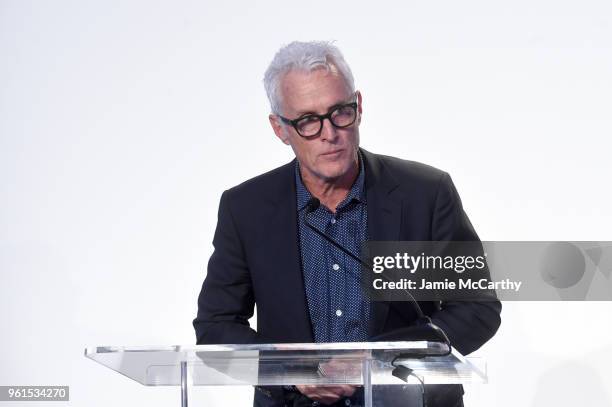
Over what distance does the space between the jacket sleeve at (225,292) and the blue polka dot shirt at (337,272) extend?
0.16 meters

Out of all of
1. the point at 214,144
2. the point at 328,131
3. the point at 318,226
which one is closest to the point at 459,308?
the point at 318,226

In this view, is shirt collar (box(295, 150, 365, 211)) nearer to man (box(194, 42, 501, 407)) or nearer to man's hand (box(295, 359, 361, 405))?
man (box(194, 42, 501, 407))

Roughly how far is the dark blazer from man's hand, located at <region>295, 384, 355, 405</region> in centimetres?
31

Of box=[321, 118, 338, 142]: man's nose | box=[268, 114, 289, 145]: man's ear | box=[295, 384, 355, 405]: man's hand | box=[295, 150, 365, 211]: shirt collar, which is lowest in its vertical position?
box=[295, 384, 355, 405]: man's hand

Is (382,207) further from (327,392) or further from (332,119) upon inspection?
(327,392)

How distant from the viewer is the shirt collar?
2584mm

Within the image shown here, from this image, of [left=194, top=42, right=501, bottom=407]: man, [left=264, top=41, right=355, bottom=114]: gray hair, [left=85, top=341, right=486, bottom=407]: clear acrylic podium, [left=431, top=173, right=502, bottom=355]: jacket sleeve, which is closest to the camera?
[left=85, top=341, right=486, bottom=407]: clear acrylic podium

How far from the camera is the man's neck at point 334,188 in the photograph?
2607 millimetres

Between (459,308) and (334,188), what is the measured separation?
47cm

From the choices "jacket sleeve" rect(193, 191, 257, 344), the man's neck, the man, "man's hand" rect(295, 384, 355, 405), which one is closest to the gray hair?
the man

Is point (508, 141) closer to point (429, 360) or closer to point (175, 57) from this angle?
point (175, 57)

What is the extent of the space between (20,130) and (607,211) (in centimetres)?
185

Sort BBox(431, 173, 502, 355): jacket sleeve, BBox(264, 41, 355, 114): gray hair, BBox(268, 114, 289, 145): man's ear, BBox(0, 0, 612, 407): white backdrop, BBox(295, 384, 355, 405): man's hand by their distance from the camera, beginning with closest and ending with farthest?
BBox(295, 384, 355, 405): man's hand → BBox(431, 173, 502, 355): jacket sleeve → BBox(264, 41, 355, 114): gray hair → BBox(268, 114, 289, 145): man's ear → BBox(0, 0, 612, 407): white backdrop

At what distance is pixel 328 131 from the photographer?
8.18ft
